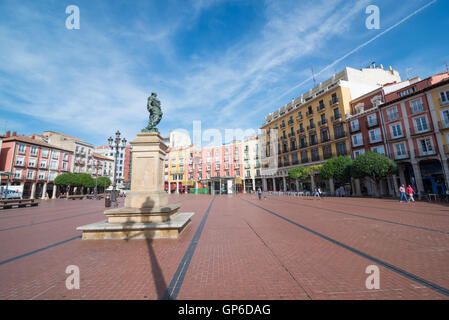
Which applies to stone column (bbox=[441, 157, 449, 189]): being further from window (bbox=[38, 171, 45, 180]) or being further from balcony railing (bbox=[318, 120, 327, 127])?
window (bbox=[38, 171, 45, 180])

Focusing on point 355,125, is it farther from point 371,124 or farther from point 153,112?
point 153,112

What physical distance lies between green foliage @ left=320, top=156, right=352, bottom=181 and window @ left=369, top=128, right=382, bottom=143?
4.07 m

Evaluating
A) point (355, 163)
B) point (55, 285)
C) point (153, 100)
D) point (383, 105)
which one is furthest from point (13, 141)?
point (383, 105)

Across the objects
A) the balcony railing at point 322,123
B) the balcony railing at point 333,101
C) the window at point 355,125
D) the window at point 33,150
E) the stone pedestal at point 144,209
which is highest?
the balcony railing at point 333,101

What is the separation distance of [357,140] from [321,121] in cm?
655

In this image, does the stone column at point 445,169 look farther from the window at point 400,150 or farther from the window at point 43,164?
the window at point 43,164

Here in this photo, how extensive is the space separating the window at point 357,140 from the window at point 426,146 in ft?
18.3

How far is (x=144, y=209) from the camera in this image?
5855 millimetres

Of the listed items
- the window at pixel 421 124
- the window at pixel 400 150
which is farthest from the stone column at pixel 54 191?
the window at pixel 421 124

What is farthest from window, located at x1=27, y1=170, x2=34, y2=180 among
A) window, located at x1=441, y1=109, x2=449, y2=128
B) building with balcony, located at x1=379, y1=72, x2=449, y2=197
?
window, located at x1=441, y1=109, x2=449, y2=128

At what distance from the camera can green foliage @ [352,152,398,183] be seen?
18516 millimetres

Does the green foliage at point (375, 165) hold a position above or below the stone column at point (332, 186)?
above

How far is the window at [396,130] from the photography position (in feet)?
69.0
